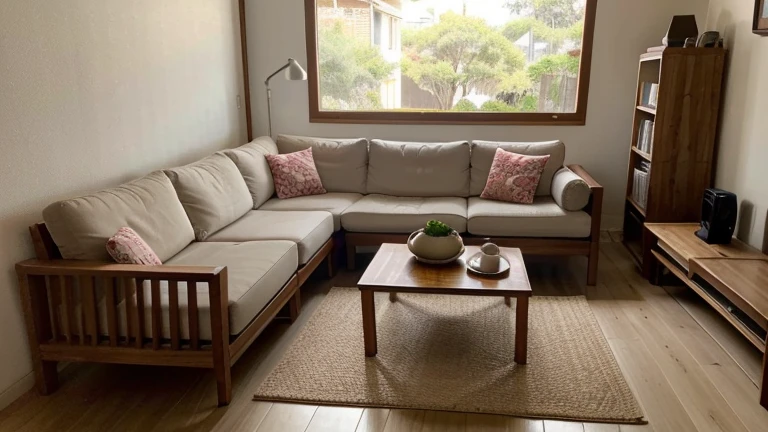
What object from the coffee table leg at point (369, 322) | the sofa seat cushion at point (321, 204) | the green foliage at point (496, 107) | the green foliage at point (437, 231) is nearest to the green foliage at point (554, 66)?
the green foliage at point (496, 107)

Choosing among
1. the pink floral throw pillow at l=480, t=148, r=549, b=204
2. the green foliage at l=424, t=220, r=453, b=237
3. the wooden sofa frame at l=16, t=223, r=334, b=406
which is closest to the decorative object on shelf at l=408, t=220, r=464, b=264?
the green foliage at l=424, t=220, r=453, b=237

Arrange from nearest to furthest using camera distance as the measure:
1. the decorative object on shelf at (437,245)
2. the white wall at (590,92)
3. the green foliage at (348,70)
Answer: the decorative object on shelf at (437,245), the white wall at (590,92), the green foliage at (348,70)

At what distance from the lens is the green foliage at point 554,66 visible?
4656mm

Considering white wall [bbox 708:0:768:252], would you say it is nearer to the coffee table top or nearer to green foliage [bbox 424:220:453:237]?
the coffee table top

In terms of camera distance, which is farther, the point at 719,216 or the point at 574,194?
the point at 574,194

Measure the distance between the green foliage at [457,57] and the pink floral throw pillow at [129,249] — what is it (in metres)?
2.84

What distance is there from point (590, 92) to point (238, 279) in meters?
3.19

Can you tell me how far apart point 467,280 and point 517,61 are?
2516mm

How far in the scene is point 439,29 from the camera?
475cm

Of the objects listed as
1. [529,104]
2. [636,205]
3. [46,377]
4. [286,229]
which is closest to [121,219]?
[46,377]

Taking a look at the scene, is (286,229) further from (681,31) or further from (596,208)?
(681,31)

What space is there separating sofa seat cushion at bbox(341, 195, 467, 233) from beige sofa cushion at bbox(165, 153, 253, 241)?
27.1 inches

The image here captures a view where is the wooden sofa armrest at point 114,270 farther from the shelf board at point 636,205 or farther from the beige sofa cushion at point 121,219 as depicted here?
the shelf board at point 636,205

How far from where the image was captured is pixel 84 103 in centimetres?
289
